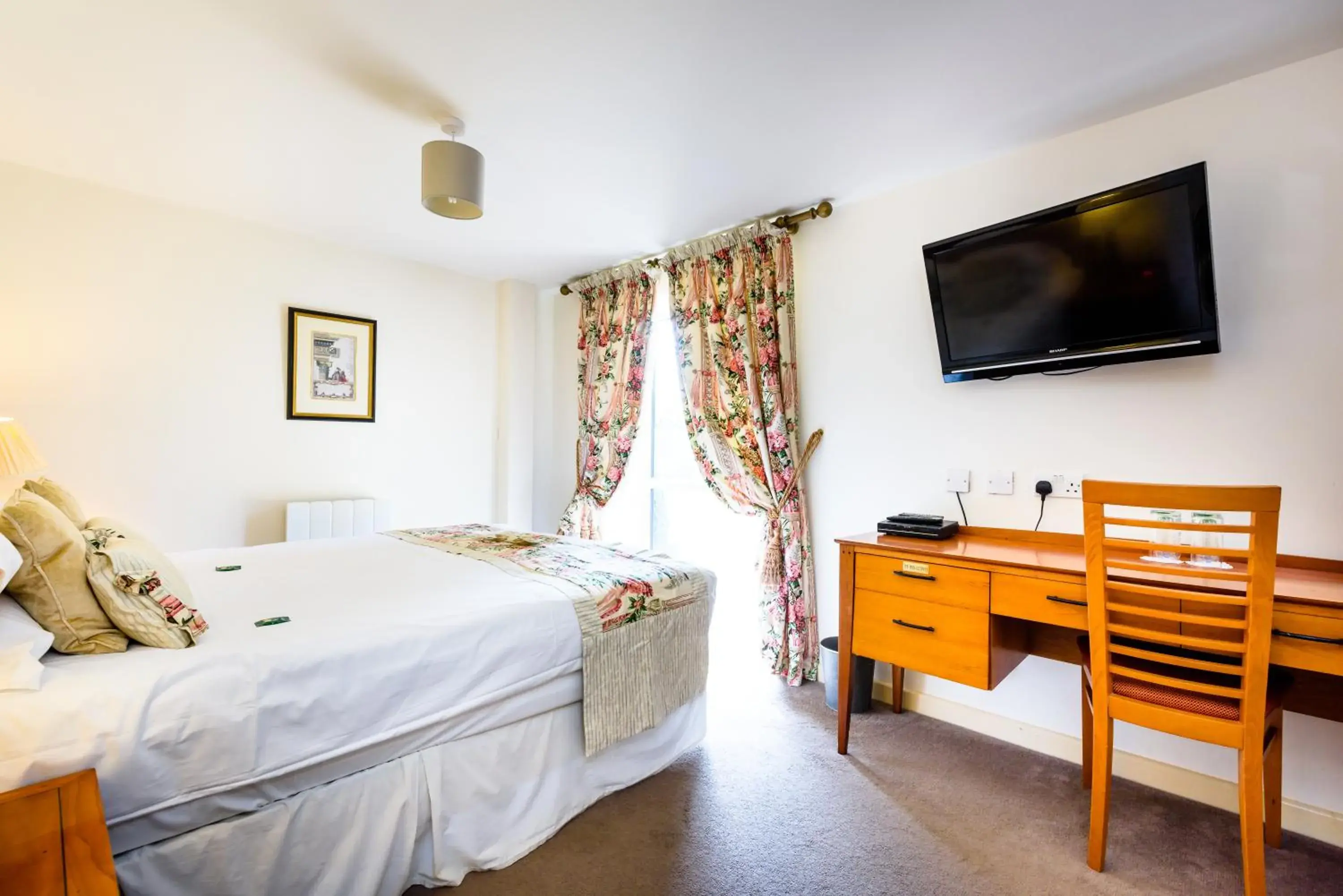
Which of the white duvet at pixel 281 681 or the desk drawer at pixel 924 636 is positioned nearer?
the white duvet at pixel 281 681

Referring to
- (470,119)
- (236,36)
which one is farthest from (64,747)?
(470,119)

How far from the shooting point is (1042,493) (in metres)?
2.30

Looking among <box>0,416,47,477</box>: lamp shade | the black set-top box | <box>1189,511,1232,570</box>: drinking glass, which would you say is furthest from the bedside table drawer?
<box>0,416,47,477</box>: lamp shade

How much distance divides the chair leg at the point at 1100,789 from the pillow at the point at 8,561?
2.60 m

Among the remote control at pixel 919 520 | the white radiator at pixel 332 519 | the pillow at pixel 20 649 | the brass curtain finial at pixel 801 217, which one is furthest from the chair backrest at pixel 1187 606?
the white radiator at pixel 332 519

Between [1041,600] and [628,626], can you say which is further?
[628,626]

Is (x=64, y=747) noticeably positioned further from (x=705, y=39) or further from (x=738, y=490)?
(x=738, y=490)

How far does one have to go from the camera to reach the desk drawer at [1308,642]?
141cm

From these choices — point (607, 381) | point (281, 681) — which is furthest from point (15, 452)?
point (607, 381)

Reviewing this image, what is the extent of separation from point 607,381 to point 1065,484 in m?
2.74

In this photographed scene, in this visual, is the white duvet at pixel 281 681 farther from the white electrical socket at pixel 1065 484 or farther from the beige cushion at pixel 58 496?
the white electrical socket at pixel 1065 484

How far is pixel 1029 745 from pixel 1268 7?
2.56 metres

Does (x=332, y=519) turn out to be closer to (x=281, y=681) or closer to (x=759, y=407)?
(x=281, y=681)

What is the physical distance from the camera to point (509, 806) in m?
1.69
